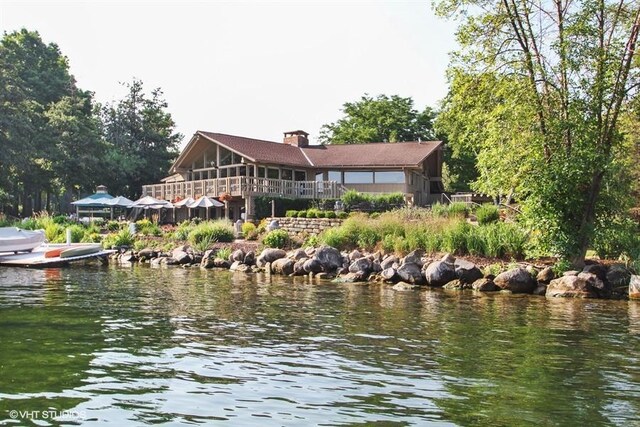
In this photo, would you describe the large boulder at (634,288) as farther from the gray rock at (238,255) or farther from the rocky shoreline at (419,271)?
the gray rock at (238,255)

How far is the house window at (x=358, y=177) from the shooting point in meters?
40.8

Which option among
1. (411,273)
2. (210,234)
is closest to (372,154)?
(210,234)

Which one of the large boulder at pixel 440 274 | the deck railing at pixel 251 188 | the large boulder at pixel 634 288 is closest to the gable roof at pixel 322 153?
the deck railing at pixel 251 188

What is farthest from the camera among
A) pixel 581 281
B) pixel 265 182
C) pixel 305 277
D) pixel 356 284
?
pixel 265 182

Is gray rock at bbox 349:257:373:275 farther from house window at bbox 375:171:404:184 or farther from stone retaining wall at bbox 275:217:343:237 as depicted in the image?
house window at bbox 375:171:404:184

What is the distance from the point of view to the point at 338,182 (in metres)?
40.7

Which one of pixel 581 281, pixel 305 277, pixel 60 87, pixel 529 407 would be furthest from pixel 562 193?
pixel 60 87

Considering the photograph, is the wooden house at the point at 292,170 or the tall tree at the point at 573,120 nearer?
the tall tree at the point at 573,120

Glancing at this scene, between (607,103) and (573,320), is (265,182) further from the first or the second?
(573,320)

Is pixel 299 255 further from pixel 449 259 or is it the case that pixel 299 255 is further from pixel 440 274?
pixel 440 274

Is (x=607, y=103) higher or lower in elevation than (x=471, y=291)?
higher

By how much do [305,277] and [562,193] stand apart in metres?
8.68

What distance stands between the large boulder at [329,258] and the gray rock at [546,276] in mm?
6954

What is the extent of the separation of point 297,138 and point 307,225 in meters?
19.4
